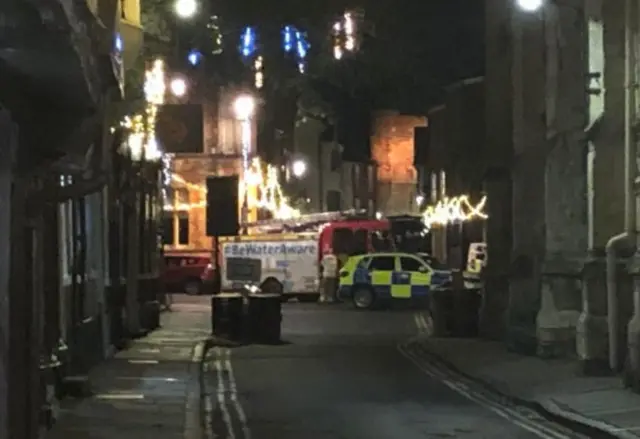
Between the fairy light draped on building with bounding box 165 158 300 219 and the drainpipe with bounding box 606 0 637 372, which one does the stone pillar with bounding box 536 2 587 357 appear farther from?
the fairy light draped on building with bounding box 165 158 300 219

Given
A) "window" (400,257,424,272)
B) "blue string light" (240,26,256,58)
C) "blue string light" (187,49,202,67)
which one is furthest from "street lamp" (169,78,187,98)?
"window" (400,257,424,272)

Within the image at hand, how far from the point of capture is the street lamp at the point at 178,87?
51516mm

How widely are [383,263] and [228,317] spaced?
14.6m

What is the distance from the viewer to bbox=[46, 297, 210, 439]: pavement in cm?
1471

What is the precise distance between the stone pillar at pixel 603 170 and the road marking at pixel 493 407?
6.47 ft

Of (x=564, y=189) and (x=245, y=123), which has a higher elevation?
(x=245, y=123)

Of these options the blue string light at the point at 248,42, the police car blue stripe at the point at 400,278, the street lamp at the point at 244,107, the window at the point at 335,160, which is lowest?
the police car blue stripe at the point at 400,278

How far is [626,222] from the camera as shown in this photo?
65.9 ft

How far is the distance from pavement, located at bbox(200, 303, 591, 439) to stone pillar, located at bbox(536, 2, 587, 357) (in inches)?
94.8

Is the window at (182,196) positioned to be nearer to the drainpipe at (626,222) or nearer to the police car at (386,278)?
the police car at (386,278)

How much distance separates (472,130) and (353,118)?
1159 inches

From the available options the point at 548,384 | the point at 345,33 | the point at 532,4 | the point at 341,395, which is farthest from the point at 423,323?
the point at 345,33

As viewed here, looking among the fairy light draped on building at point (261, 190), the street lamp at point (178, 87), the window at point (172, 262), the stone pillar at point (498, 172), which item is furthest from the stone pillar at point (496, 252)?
the fairy light draped on building at point (261, 190)

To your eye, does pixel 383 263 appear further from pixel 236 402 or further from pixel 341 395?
pixel 236 402
